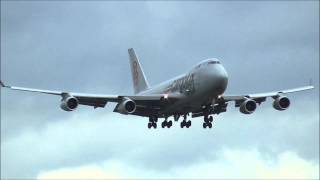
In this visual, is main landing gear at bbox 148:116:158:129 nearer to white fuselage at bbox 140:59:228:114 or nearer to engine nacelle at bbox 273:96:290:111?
white fuselage at bbox 140:59:228:114

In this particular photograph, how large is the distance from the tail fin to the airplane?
13349 millimetres

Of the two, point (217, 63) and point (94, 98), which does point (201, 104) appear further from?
point (94, 98)

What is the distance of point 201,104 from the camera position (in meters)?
101

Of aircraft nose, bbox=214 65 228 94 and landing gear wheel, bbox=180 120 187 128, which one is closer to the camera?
aircraft nose, bbox=214 65 228 94

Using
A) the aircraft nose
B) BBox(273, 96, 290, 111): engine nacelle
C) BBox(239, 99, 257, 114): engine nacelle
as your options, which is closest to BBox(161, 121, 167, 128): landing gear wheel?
BBox(239, 99, 257, 114): engine nacelle

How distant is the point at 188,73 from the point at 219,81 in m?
6.17

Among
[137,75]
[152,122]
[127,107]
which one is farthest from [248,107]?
[137,75]

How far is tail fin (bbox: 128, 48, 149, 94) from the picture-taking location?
124m

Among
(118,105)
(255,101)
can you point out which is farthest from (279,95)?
(118,105)

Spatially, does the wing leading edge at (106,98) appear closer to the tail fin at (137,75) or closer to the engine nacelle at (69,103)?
the engine nacelle at (69,103)

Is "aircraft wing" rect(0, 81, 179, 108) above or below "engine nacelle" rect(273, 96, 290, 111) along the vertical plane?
below

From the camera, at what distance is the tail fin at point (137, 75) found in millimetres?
124369

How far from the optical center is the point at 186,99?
328 feet

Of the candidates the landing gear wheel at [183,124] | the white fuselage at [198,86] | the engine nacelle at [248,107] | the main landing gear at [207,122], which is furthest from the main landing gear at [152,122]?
the engine nacelle at [248,107]
